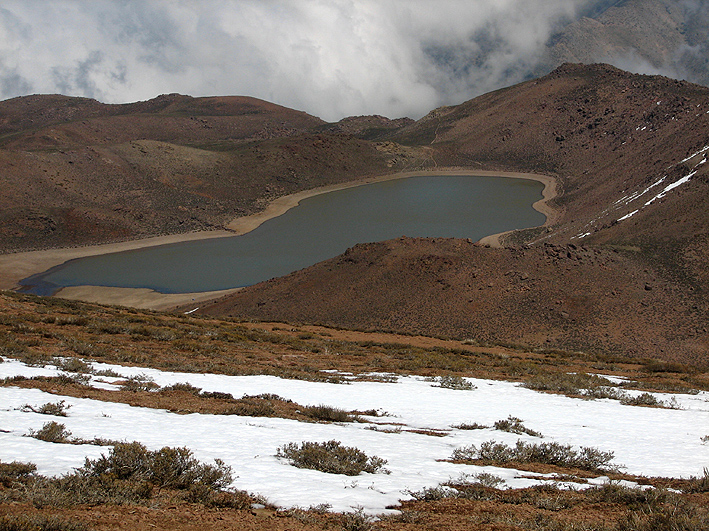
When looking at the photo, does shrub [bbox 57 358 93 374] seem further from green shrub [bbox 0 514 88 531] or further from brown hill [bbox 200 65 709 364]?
brown hill [bbox 200 65 709 364]

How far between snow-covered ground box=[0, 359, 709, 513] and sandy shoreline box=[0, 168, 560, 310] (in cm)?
3447

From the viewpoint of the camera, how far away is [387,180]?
4114 inches

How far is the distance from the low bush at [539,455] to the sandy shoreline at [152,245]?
1520 inches

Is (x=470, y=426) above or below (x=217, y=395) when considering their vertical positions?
below

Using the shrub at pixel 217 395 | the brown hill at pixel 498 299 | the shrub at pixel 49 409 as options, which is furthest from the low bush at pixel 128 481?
the brown hill at pixel 498 299

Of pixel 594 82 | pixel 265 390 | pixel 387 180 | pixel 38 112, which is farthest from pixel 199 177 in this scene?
pixel 38 112

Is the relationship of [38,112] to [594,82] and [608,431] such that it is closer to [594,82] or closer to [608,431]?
[594,82]

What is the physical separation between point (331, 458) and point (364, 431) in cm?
223

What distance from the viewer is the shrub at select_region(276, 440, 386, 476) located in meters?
7.06

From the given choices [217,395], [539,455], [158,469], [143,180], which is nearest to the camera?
[158,469]

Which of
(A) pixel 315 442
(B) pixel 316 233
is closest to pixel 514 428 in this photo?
(A) pixel 315 442

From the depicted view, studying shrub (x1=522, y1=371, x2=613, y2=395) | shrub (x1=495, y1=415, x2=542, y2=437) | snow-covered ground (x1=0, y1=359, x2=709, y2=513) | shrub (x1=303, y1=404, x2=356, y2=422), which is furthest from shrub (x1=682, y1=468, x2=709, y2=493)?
shrub (x1=522, y1=371, x2=613, y2=395)

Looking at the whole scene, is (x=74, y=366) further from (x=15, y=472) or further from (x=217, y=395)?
(x=15, y=472)

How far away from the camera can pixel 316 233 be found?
69.0 meters
